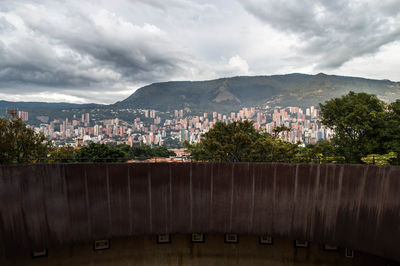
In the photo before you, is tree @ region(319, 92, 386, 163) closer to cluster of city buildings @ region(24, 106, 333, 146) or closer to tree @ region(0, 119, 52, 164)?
tree @ region(0, 119, 52, 164)

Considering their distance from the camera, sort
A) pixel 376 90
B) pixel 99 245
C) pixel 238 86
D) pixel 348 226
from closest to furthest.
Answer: pixel 348 226
pixel 99 245
pixel 376 90
pixel 238 86

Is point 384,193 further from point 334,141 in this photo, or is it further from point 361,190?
point 334,141

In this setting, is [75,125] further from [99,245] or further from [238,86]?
[238,86]

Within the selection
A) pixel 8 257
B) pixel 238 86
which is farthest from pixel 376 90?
pixel 8 257

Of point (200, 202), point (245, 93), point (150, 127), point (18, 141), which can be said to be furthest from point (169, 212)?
point (245, 93)

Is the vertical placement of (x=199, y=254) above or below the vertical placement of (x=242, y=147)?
below

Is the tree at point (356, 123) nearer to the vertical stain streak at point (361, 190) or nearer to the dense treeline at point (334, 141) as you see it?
the dense treeline at point (334, 141)
